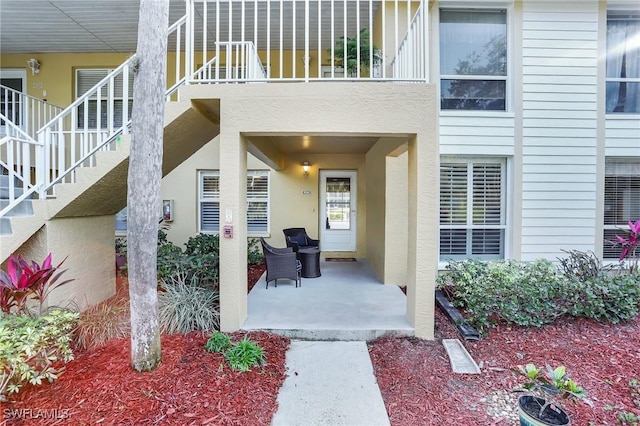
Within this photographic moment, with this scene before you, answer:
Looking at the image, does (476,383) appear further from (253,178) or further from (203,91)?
(253,178)

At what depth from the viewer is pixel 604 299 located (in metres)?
4.36

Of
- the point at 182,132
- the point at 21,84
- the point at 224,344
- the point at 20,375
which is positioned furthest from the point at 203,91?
the point at 21,84

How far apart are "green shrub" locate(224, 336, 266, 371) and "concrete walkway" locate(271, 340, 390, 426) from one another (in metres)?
0.36

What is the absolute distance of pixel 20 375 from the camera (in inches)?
97.2

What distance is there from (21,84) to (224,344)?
33.0ft

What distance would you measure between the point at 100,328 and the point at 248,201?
17.7 ft

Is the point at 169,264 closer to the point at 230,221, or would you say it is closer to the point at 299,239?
the point at 230,221

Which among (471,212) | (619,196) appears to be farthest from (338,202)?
(619,196)

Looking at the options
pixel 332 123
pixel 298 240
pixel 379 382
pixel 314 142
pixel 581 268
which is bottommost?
pixel 379 382

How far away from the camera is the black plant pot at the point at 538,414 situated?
233cm

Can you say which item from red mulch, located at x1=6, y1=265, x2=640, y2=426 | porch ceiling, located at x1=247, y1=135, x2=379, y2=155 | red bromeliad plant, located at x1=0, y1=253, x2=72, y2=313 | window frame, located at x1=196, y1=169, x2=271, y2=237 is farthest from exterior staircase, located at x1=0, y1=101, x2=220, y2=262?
window frame, located at x1=196, y1=169, x2=271, y2=237

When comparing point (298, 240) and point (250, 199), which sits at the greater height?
point (250, 199)

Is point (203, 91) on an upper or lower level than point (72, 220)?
upper

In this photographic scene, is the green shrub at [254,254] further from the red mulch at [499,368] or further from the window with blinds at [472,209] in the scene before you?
the red mulch at [499,368]
